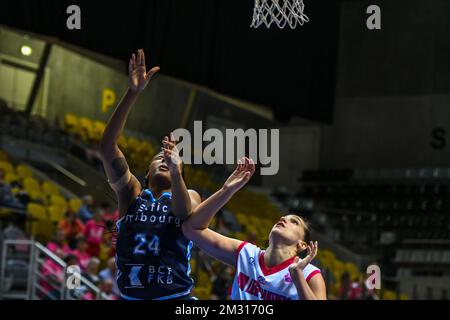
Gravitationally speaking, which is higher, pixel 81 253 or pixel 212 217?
pixel 212 217

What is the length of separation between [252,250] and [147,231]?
519 mm

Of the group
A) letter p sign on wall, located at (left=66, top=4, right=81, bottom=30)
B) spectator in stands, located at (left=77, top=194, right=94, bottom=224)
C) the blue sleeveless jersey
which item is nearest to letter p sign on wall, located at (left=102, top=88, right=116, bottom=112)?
letter p sign on wall, located at (left=66, top=4, right=81, bottom=30)

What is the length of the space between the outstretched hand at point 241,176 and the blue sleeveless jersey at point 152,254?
1.18 ft

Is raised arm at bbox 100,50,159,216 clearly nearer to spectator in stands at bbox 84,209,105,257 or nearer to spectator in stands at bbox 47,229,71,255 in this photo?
spectator in stands at bbox 47,229,71,255

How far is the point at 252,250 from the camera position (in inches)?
A: 171

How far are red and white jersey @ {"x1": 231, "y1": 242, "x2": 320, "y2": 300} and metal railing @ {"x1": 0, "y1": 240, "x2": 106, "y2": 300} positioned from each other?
493cm

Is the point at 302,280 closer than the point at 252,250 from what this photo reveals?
Yes

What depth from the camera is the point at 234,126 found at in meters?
20.0

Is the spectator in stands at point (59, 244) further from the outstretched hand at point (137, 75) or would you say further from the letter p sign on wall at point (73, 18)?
the outstretched hand at point (137, 75)

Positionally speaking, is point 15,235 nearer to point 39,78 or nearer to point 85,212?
point 85,212

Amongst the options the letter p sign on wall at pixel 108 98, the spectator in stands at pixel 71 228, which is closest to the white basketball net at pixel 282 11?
the spectator in stands at pixel 71 228

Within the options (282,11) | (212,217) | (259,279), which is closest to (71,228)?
(282,11)

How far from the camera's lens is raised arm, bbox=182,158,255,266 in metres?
4.14

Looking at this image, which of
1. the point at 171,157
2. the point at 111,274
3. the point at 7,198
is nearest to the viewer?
the point at 171,157
